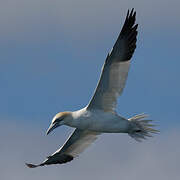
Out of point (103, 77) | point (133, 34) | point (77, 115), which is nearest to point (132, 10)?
point (133, 34)

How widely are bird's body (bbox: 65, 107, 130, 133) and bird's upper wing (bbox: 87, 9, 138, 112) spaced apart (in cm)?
24

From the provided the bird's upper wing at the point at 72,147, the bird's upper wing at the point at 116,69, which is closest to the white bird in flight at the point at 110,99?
the bird's upper wing at the point at 116,69

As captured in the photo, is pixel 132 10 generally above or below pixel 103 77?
above

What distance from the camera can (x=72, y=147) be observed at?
75.7 feet

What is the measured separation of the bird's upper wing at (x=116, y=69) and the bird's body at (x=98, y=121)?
237 millimetres

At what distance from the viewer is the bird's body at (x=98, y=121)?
2067 centimetres

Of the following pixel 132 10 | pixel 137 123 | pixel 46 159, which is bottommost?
pixel 46 159

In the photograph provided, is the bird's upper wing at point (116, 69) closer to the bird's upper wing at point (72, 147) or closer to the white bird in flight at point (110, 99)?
the white bird in flight at point (110, 99)

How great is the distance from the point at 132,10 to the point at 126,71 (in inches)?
68.2

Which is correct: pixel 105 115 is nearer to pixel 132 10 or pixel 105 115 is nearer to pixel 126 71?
pixel 126 71

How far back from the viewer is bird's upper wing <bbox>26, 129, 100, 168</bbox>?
2275 centimetres

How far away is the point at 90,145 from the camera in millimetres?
22922

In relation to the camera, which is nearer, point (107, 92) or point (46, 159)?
point (107, 92)

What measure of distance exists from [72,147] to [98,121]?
2661mm
